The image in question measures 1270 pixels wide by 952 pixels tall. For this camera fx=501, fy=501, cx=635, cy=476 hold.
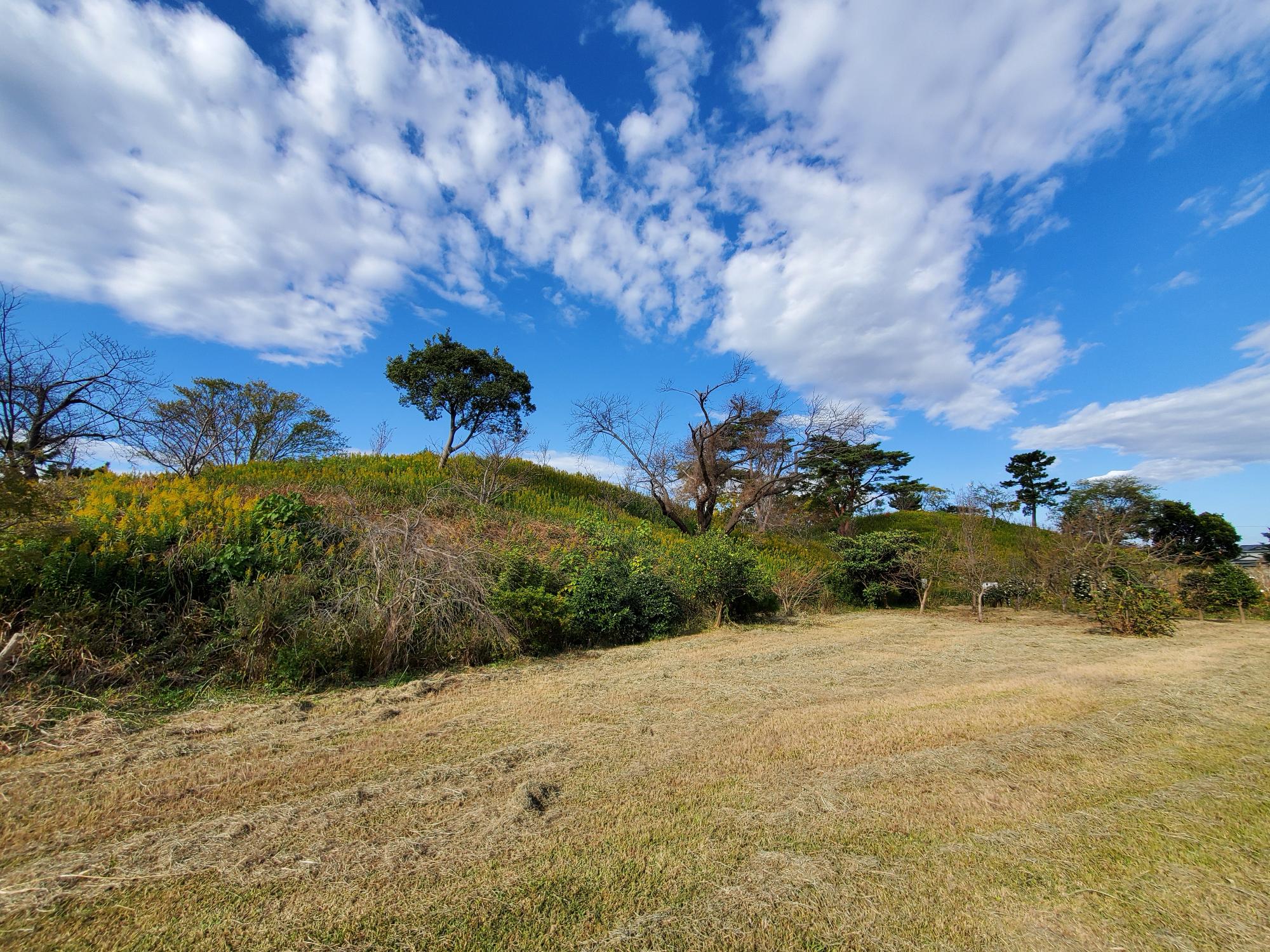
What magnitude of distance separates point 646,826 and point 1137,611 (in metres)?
10.9

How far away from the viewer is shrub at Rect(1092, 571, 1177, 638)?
858cm

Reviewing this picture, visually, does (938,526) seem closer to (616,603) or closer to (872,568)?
(872,568)

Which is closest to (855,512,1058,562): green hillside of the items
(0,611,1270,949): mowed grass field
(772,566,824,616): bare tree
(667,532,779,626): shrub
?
(772,566,824,616): bare tree

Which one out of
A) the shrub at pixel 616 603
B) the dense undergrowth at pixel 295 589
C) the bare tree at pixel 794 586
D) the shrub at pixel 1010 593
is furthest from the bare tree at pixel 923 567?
the shrub at pixel 616 603

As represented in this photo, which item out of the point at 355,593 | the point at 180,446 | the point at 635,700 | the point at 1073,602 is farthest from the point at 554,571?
the point at 180,446

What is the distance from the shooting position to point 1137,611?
8812mm

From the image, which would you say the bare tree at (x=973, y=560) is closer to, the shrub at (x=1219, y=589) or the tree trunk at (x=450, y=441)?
the shrub at (x=1219, y=589)

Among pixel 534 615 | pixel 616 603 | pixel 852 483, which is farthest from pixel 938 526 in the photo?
pixel 534 615

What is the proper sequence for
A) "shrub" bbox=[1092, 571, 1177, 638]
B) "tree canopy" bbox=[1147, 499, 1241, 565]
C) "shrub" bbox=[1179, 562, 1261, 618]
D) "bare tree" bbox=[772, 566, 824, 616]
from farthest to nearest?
"tree canopy" bbox=[1147, 499, 1241, 565] → "bare tree" bbox=[772, 566, 824, 616] → "shrub" bbox=[1179, 562, 1261, 618] → "shrub" bbox=[1092, 571, 1177, 638]

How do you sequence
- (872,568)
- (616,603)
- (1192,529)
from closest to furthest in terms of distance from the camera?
(616,603)
(872,568)
(1192,529)

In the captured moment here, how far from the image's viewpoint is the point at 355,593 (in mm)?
5301

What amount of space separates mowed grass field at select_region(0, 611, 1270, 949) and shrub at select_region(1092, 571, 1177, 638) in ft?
18.1

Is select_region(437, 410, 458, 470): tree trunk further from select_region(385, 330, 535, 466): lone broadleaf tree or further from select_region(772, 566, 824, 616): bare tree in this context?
select_region(772, 566, 824, 616): bare tree

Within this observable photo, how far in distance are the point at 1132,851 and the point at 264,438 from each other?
28.8 metres
